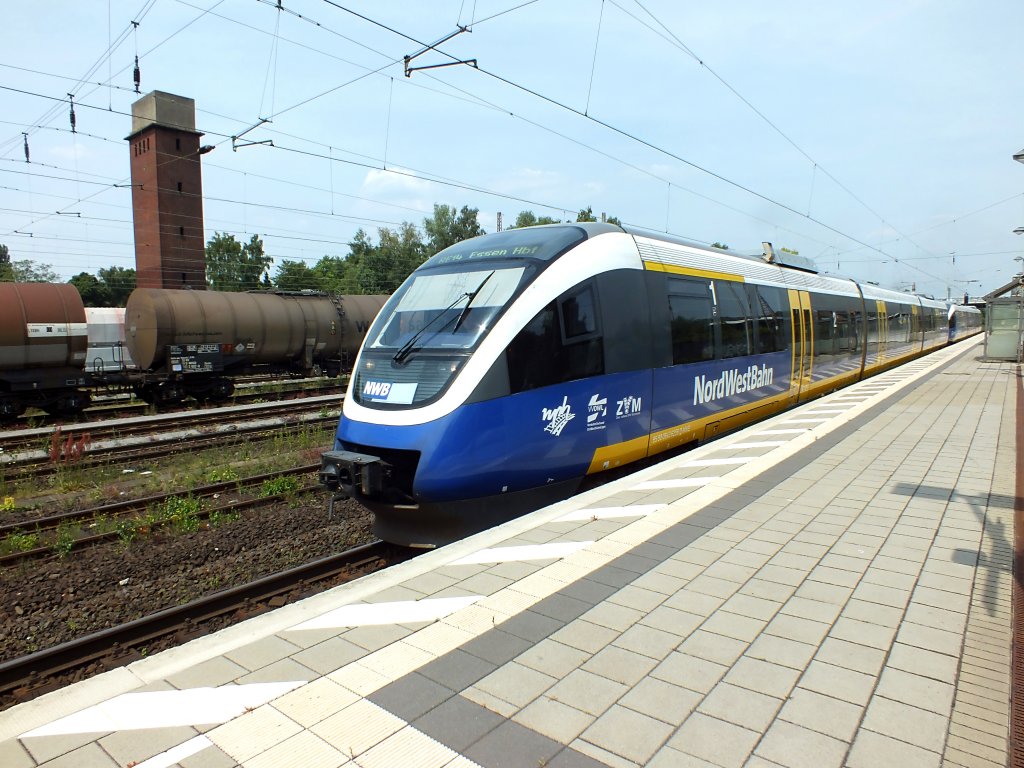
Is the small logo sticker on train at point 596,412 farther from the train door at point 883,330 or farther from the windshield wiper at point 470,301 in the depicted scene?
the train door at point 883,330

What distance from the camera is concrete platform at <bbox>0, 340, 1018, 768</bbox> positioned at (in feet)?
8.46

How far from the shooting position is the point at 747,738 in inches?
103

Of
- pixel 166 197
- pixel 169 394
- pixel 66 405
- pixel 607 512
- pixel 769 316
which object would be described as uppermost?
pixel 166 197

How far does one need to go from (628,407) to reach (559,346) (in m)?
1.31

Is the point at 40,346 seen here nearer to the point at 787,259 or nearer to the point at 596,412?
the point at 596,412

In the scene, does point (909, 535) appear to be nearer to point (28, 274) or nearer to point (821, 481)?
point (821, 481)

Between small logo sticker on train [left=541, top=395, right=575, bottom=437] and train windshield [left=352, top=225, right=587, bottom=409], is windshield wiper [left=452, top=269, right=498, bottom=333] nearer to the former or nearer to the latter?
train windshield [left=352, top=225, right=587, bottom=409]

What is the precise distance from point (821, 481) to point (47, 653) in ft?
23.3

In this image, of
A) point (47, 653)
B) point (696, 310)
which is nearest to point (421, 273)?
point (696, 310)

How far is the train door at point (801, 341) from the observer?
469 inches

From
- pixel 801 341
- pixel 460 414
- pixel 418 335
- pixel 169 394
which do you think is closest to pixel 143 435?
pixel 169 394

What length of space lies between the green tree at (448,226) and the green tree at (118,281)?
98.2 ft

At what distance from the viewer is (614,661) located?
10.6ft

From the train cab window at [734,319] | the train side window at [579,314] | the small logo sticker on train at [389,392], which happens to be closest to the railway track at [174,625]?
the small logo sticker on train at [389,392]
